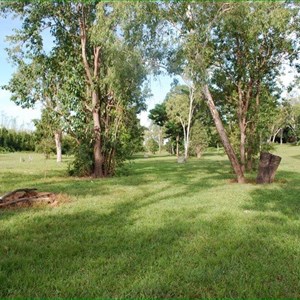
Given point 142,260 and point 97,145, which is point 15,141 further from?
point 142,260

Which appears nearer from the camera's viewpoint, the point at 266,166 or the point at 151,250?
the point at 151,250

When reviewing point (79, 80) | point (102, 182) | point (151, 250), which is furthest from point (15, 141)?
point (151, 250)

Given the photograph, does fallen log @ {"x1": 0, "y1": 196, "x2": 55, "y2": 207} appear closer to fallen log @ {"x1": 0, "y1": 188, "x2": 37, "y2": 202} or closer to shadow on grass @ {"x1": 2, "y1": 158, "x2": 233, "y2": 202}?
fallen log @ {"x1": 0, "y1": 188, "x2": 37, "y2": 202}

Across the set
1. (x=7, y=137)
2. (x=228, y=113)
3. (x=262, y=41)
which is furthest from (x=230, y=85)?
(x=7, y=137)

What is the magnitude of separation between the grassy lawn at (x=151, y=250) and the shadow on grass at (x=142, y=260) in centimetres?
1

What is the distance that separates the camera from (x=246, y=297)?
3949 millimetres

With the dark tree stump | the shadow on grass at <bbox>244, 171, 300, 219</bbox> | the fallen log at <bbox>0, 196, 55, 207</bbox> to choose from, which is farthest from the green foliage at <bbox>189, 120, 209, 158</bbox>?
the fallen log at <bbox>0, 196, 55, 207</bbox>

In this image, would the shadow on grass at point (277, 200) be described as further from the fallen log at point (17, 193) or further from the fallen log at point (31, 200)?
the fallen log at point (17, 193)

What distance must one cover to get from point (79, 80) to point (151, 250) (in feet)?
49.7

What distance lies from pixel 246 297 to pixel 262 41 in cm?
1586

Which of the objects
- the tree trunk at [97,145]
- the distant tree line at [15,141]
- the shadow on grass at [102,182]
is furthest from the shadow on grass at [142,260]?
the distant tree line at [15,141]

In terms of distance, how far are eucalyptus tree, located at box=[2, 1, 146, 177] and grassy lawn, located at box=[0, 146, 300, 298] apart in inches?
391

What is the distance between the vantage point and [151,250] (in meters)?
5.57

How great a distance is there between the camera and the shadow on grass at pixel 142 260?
163 inches
